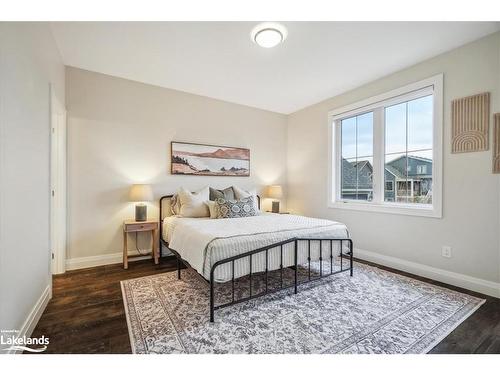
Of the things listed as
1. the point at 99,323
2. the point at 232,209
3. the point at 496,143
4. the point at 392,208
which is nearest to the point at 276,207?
the point at 232,209

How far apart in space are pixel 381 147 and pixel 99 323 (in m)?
3.81

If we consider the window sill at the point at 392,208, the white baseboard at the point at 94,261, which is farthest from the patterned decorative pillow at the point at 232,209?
the window sill at the point at 392,208

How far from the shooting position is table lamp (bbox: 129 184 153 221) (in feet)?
10.3

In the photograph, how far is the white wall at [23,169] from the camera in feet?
4.53

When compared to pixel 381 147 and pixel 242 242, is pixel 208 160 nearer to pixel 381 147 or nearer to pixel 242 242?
pixel 242 242

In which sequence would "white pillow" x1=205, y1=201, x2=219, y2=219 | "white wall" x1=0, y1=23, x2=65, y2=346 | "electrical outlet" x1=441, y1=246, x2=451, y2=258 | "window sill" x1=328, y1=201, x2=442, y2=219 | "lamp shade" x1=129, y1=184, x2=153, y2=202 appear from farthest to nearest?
1. "white pillow" x1=205, y1=201, x2=219, y2=219
2. "lamp shade" x1=129, y1=184, x2=153, y2=202
3. "window sill" x1=328, y1=201, x2=442, y2=219
4. "electrical outlet" x1=441, y1=246, x2=451, y2=258
5. "white wall" x1=0, y1=23, x2=65, y2=346

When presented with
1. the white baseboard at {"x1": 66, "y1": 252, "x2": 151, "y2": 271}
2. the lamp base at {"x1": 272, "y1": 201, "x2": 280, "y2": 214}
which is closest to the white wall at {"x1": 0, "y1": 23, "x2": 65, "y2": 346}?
the white baseboard at {"x1": 66, "y1": 252, "x2": 151, "y2": 271}

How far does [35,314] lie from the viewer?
1.80 meters

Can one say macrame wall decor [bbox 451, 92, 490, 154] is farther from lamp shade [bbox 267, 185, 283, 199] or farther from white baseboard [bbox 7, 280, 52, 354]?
white baseboard [bbox 7, 280, 52, 354]

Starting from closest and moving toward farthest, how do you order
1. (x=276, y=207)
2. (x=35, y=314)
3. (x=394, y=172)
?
(x=35, y=314) → (x=394, y=172) → (x=276, y=207)

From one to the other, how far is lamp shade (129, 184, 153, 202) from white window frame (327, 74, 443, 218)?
113 inches

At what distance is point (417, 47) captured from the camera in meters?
2.52
